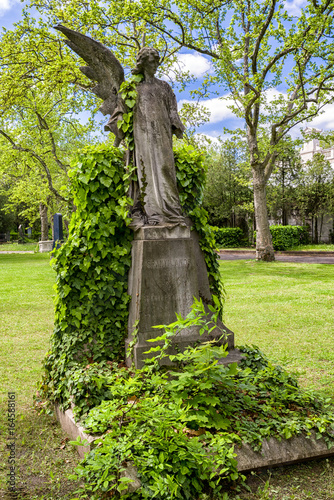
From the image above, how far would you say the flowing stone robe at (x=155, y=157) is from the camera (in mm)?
4223

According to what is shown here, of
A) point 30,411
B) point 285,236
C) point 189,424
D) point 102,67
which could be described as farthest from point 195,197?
point 285,236

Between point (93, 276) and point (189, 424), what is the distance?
1826mm

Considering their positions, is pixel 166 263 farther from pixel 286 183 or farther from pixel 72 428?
pixel 286 183

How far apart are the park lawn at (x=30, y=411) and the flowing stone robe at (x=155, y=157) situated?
232 cm

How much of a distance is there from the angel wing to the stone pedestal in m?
1.61

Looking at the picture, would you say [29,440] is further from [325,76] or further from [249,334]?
[325,76]

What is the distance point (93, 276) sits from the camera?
4.14 m

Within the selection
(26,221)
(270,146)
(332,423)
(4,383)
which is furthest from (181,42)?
(26,221)

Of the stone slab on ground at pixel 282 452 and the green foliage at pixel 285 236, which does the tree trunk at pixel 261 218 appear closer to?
the green foliage at pixel 285 236

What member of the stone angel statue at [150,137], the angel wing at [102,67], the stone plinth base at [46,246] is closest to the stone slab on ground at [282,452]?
the stone angel statue at [150,137]

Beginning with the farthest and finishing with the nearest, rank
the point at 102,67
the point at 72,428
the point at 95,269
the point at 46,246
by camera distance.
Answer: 1. the point at 46,246
2. the point at 102,67
3. the point at 95,269
4. the point at 72,428

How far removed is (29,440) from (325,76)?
15166mm

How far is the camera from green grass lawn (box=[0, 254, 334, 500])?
2.78 meters

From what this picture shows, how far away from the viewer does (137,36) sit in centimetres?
1706
